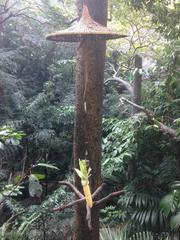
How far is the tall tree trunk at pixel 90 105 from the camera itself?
2.44 metres

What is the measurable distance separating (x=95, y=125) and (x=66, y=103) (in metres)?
3.35

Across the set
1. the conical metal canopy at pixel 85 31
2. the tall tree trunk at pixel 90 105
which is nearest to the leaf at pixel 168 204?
the tall tree trunk at pixel 90 105

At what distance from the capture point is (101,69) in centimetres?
248

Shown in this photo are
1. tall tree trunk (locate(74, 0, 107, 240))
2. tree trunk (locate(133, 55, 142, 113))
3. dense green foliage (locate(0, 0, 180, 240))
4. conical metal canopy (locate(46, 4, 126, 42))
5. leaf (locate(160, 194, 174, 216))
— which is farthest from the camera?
tree trunk (locate(133, 55, 142, 113))

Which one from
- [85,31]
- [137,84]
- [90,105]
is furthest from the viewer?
[137,84]

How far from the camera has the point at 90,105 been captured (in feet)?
8.02

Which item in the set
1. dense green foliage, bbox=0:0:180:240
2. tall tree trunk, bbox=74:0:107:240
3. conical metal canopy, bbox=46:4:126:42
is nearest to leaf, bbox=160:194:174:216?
dense green foliage, bbox=0:0:180:240

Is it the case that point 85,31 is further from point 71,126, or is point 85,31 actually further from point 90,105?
point 71,126

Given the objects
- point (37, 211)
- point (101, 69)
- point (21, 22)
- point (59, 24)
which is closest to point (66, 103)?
point (59, 24)

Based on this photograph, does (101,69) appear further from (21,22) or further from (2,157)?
(21,22)

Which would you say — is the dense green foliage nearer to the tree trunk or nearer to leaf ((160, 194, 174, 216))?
leaf ((160, 194, 174, 216))

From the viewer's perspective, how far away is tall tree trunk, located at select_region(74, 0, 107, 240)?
2436 millimetres

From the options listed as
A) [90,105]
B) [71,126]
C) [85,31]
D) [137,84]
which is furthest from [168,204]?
[71,126]

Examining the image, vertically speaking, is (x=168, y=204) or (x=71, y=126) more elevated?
(x=71, y=126)
